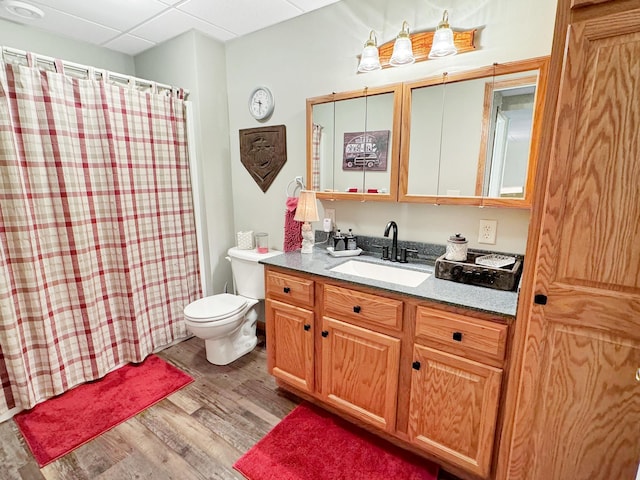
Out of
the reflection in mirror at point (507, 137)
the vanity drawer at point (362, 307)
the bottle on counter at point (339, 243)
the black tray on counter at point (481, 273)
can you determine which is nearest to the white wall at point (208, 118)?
the bottle on counter at point (339, 243)

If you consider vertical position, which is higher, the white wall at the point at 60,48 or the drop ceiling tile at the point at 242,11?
the drop ceiling tile at the point at 242,11

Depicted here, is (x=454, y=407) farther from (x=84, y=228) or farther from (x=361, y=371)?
(x=84, y=228)

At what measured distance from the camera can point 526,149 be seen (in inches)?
57.1

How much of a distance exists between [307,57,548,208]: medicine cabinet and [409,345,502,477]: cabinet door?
2.64 ft

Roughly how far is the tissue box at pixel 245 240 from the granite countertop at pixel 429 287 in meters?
0.69

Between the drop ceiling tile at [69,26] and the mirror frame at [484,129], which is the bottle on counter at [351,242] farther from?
the drop ceiling tile at [69,26]

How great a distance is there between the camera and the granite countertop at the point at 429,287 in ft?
4.06

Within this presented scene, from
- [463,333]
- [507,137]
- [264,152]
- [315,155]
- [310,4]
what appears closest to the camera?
[463,333]

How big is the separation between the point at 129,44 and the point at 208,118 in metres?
0.94

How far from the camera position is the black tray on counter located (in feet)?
4.45

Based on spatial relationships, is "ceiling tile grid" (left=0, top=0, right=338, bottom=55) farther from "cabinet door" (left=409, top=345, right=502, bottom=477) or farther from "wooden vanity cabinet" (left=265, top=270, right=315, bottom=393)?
"cabinet door" (left=409, top=345, right=502, bottom=477)

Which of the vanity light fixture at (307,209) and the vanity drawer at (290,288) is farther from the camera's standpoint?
the vanity light fixture at (307,209)

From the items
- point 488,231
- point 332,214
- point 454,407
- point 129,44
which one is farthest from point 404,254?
point 129,44

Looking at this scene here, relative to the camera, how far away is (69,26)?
7.44 feet
